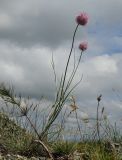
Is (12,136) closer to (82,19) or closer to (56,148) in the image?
(56,148)

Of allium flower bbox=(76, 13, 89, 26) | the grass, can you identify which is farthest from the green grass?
allium flower bbox=(76, 13, 89, 26)

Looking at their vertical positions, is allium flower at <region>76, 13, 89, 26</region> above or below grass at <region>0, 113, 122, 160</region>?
above

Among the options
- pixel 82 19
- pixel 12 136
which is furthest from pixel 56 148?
pixel 82 19

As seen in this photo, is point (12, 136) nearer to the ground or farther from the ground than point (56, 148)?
farther from the ground

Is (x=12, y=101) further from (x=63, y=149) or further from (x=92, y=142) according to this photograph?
(x=92, y=142)

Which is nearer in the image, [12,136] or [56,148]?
[56,148]

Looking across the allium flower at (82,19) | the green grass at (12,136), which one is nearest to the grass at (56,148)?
the green grass at (12,136)

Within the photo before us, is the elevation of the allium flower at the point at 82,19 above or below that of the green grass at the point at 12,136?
above

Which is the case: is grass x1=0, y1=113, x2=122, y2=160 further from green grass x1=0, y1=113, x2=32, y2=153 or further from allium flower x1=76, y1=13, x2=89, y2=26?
allium flower x1=76, y1=13, x2=89, y2=26

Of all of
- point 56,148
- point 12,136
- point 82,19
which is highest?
point 82,19

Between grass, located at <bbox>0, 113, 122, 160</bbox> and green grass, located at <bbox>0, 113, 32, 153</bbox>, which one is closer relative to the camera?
grass, located at <bbox>0, 113, 122, 160</bbox>

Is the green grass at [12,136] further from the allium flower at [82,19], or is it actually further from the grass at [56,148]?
the allium flower at [82,19]

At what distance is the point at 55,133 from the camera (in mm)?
7867

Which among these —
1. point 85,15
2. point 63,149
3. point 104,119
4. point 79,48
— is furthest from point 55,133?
point 85,15
